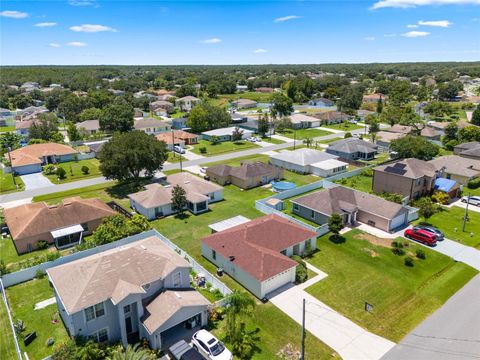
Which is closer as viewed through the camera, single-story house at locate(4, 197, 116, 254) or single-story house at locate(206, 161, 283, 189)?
single-story house at locate(4, 197, 116, 254)

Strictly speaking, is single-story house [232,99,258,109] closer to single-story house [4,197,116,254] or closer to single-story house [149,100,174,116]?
single-story house [149,100,174,116]

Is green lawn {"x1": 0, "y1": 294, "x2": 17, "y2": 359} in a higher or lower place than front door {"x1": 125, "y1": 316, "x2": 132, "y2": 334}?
lower

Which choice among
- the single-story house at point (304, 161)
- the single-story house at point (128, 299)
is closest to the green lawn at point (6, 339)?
the single-story house at point (128, 299)

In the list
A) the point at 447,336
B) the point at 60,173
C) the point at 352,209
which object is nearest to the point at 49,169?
the point at 60,173

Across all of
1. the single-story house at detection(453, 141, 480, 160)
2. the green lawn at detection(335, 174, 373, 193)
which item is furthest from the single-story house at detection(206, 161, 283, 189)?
the single-story house at detection(453, 141, 480, 160)

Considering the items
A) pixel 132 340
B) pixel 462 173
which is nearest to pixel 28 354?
pixel 132 340

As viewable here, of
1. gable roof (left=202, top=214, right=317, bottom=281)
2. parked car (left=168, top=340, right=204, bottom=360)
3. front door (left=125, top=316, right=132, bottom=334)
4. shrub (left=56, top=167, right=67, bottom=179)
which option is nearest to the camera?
parked car (left=168, top=340, right=204, bottom=360)
